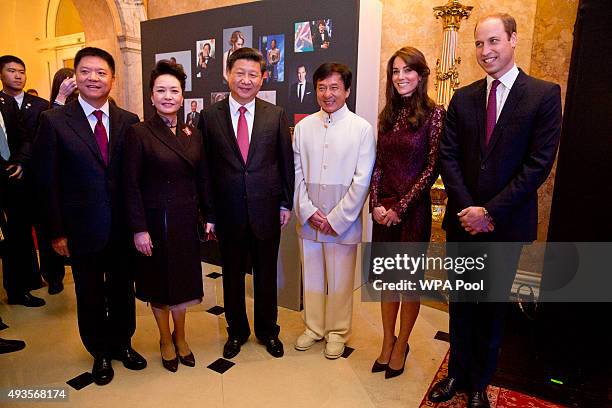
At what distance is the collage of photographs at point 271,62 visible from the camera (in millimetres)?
3625

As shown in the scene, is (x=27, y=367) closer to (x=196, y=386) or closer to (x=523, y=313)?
(x=196, y=386)

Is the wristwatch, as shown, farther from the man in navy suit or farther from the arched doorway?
the arched doorway

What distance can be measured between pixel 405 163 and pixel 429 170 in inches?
5.2

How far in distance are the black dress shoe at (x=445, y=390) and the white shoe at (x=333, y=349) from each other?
63cm

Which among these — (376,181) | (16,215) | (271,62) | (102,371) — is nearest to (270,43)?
(271,62)

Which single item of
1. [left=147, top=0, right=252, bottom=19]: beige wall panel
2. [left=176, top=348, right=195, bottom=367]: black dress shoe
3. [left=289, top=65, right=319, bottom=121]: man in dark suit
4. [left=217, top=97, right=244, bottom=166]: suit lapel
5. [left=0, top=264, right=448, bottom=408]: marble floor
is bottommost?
[left=0, top=264, right=448, bottom=408]: marble floor

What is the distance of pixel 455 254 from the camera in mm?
2207

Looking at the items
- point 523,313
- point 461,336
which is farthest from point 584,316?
point 461,336

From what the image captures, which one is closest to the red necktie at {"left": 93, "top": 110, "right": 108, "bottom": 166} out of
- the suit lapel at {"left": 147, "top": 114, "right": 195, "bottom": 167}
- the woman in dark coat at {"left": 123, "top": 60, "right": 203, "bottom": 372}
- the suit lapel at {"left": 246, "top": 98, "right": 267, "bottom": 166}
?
the woman in dark coat at {"left": 123, "top": 60, "right": 203, "bottom": 372}

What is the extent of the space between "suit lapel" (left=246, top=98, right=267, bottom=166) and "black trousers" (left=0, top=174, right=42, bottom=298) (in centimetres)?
214

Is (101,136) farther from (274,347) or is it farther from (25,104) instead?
(25,104)

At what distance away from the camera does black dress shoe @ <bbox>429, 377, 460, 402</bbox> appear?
2.29m

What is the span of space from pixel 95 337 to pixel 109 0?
457cm

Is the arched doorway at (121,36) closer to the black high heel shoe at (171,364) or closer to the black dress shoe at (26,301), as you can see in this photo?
the black dress shoe at (26,301)
